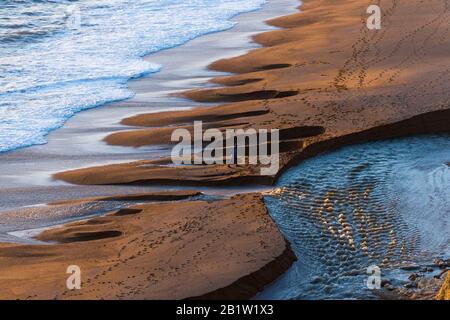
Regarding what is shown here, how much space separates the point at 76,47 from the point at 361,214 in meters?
9.72

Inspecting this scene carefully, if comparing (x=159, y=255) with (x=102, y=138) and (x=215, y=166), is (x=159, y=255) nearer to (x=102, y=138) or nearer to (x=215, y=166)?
(x=215, y=166)

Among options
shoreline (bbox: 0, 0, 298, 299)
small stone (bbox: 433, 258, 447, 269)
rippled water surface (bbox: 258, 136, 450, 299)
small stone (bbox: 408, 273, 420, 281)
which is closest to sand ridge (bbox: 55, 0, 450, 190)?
rippled water surface (bbox: 258, 136, 450, 299)

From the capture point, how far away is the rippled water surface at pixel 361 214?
6.02 meters

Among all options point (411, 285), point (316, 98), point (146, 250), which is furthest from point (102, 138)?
point (411, 285)

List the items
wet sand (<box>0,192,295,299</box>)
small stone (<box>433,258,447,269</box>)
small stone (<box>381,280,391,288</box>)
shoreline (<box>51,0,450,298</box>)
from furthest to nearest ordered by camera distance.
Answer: shoreline (<box>51,0,450,298</box>) < small stone (<box>433,258,447,269</box>) < small stone (<box>381,280,391,288</box>) < wet sand (<box>0,192,295,299</box>)

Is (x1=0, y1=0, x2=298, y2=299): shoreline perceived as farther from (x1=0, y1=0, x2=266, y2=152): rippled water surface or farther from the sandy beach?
(x1=0, y1=0, x2=266, y2=152): rippled water surface

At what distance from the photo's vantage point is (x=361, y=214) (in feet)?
23.3

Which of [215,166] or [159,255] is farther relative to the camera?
[215,166]

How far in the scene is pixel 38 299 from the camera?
5.64 metres

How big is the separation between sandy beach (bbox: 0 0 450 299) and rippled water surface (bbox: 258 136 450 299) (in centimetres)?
20

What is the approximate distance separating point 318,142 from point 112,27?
10024 mm

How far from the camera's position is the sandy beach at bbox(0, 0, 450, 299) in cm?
598

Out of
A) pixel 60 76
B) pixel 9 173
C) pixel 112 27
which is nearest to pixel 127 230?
pixel 9 173

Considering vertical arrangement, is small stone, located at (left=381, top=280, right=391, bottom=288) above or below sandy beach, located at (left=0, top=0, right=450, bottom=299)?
below
